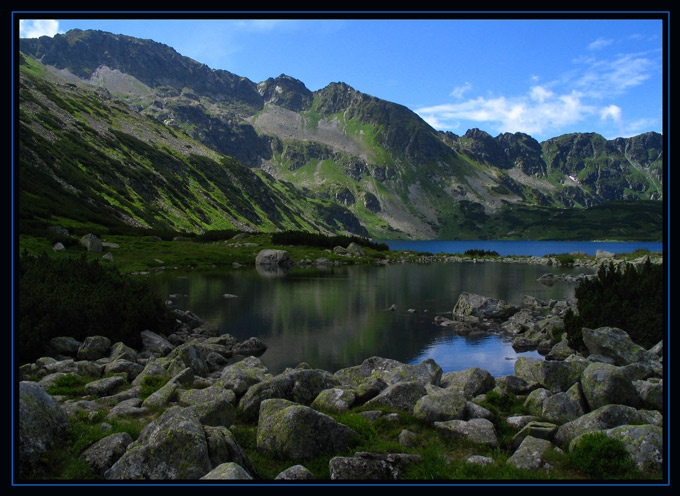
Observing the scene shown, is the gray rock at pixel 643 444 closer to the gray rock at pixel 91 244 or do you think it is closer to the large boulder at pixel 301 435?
the large boulder at pixel 301 435

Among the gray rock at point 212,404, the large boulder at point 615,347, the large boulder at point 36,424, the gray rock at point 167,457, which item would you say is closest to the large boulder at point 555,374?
the large boulder at point 615,347

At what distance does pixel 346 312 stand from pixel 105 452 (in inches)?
1464

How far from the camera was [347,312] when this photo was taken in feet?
154

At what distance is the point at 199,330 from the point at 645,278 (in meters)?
37.4

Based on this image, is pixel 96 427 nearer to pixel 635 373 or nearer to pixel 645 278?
pixel 635 373

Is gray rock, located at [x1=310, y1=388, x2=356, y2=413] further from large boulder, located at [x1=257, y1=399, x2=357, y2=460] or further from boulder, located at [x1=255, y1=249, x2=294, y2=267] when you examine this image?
boulder, located at [x1=255, y1=249, x2=294, y2=267]

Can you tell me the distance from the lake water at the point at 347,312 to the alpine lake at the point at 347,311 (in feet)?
0.27

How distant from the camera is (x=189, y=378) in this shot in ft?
59.8

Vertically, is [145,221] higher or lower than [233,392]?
higher

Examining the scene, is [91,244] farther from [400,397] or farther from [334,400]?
[400,397]

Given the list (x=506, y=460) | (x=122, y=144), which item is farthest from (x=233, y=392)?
(x=122, y=144)

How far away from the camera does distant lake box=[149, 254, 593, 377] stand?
1211 inches
